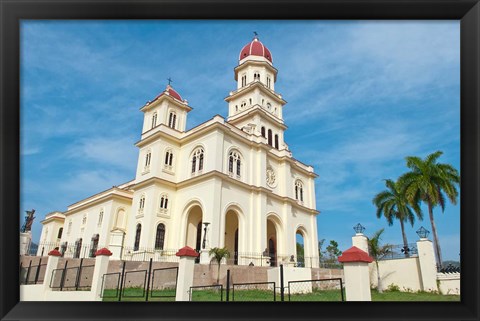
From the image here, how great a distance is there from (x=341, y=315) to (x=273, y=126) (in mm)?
21810

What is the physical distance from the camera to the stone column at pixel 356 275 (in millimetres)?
4598

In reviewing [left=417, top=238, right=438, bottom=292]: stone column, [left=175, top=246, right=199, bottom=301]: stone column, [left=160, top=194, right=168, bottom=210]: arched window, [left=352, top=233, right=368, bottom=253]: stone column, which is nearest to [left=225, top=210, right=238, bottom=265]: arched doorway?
[left=160, top=194, right=168, bottom=210]: arched window

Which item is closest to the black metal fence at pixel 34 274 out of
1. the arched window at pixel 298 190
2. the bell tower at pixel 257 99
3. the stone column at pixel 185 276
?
the stone column at pixel 185 276

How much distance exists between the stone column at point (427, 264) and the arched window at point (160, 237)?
12069 mm

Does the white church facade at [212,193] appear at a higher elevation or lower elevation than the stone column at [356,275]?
higher

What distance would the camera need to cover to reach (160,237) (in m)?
17.5

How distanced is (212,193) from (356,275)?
40.7ft

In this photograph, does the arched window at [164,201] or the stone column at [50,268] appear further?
the arched window at [164,201]

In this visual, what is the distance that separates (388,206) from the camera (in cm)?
2114

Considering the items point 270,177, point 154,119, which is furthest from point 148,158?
point 270,177

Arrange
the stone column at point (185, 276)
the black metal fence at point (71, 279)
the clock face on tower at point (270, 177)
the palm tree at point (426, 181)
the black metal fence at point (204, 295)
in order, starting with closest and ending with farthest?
the stone column at point (185, 276), the black metal fence at point (204, 295), the black metal fence at point (71, 279), the palm tree at point (426, 181), the clock face on tower at point (270, 177)

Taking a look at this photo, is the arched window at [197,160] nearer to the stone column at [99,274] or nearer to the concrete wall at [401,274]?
the stone column at [99,274]

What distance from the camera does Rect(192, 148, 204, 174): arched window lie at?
732 inches

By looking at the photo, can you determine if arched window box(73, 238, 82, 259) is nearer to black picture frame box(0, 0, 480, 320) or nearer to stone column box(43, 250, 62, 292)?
stone column box(43, 250, 62, 292)
